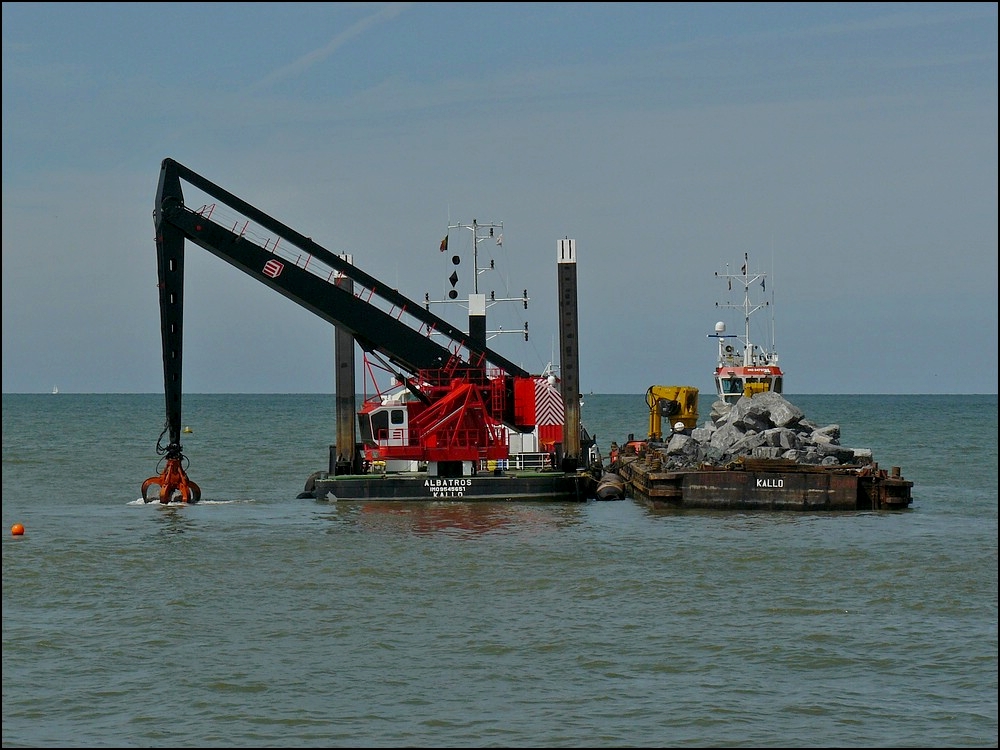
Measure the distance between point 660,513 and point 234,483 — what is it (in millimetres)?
19759

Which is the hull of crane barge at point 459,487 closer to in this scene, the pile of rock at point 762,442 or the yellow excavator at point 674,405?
the pile of rock at point 762,442

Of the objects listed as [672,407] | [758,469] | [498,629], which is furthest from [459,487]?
[672,407]

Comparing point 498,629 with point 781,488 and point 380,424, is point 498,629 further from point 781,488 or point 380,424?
point 380,424

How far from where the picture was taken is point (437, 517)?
32594mm

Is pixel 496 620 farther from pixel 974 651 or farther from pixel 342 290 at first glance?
pixel 342 290

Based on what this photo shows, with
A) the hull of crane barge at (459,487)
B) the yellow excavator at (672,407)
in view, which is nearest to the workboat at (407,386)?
the hull of crane barge at (459,487)

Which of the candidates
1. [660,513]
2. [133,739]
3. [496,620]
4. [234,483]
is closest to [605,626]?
[496,620]

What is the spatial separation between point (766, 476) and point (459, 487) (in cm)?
891

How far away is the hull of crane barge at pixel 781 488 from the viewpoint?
34.7 m

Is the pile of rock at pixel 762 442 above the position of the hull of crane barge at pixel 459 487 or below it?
above

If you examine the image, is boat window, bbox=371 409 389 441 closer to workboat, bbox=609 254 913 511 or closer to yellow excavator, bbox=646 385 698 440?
workboat, bbox=609 254 913 511

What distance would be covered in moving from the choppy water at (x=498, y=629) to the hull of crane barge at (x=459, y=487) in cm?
72

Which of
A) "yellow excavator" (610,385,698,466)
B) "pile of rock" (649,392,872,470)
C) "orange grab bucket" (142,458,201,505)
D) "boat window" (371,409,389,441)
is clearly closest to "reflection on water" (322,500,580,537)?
"boat window" (371,409,389,441)

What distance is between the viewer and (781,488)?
114 feet
